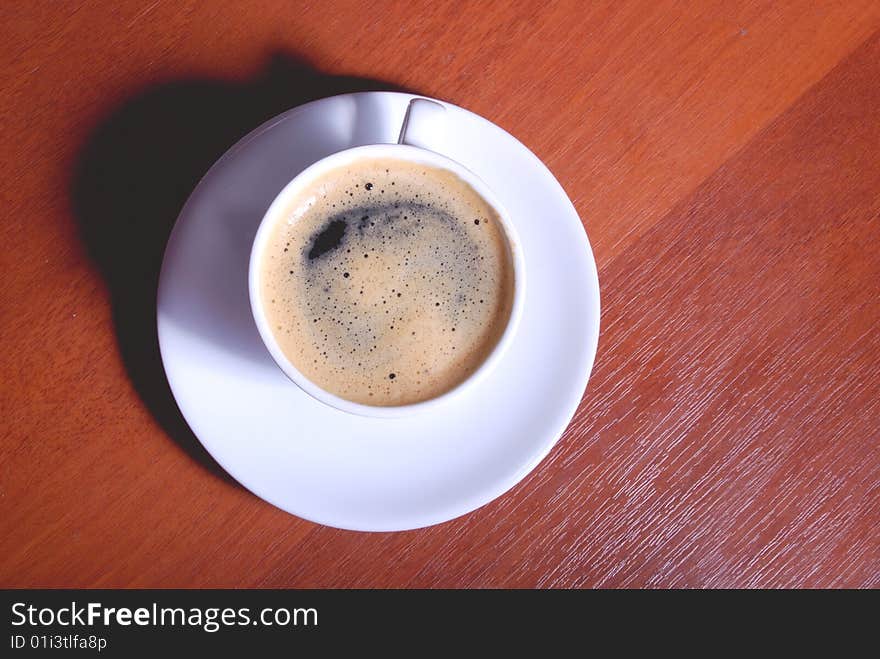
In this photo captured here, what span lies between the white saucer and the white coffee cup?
9 cm

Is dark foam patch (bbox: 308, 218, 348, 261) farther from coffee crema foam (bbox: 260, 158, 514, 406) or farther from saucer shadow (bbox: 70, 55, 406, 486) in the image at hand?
saucer shadow (bbox: 70, 55, 406, 486)

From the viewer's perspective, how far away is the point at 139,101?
0.94 m

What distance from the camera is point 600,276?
984mm

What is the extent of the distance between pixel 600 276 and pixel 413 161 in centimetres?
34

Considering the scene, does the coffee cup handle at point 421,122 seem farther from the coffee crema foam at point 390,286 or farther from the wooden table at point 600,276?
the wooden table at point 600,276

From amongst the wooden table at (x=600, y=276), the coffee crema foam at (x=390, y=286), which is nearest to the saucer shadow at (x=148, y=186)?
the wooden table at (x=600, y=276)

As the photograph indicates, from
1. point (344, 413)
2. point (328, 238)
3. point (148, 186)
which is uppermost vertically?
point (148, 186)

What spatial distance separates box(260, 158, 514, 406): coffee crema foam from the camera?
779 mm

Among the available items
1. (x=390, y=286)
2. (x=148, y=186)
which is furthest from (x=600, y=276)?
(x=148, y=186)

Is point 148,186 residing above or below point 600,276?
above

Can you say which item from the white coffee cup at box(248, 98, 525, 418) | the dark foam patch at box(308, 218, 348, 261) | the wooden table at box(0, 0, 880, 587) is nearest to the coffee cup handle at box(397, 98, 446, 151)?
the white coffee cup at box(248, 98, 525, 418)

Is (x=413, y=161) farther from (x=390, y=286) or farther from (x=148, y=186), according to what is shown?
(x=148, y=186)

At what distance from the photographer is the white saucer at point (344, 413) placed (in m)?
0.83
